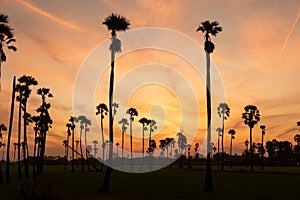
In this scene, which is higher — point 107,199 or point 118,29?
point 118,29

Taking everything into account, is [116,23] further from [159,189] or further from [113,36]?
[159,189]

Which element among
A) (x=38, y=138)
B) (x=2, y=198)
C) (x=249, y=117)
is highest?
(x=249, y=117)

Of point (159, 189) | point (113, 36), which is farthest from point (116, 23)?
point (159, 189)

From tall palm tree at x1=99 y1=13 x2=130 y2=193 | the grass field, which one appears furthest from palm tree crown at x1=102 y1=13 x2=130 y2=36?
the grass field

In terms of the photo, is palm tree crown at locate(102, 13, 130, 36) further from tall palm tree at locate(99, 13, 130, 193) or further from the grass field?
the grass field

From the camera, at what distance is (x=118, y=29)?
45.2 m

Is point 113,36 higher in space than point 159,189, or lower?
higher

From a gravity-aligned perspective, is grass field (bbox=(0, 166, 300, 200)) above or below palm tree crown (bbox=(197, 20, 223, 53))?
below

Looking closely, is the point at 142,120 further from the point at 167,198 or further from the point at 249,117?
the point at 167,198

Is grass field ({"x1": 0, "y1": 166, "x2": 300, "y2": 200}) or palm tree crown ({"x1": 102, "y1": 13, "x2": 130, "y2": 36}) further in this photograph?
palm tree crown ({"x1": 102, "y1": 13, "x2": 130, "y2": 36})

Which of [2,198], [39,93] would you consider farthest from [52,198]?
[39,93]

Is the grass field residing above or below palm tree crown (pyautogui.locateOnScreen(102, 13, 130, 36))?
below

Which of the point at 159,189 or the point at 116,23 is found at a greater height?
the point at 116,23

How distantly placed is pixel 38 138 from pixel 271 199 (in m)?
89.1
